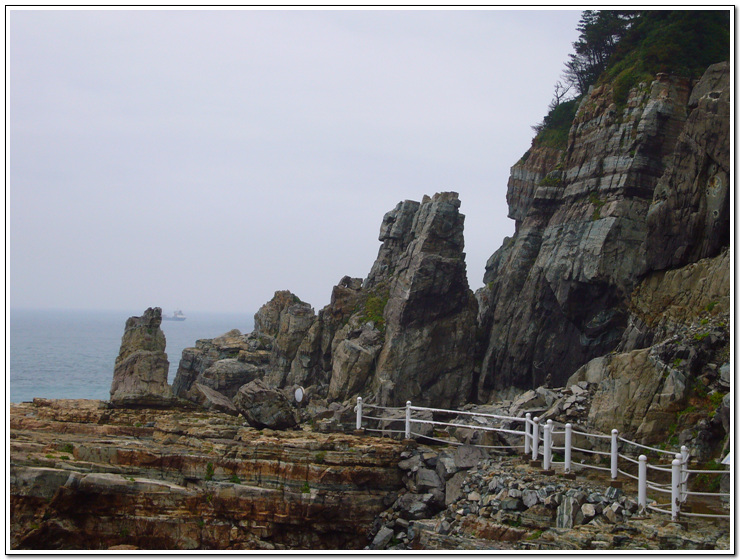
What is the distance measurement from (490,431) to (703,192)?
990cm

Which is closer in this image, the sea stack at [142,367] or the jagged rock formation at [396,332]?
the sea stack at [142,367]

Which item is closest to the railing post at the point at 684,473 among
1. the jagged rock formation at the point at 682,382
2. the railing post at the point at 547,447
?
the jagged rock formation at the point at 682,382

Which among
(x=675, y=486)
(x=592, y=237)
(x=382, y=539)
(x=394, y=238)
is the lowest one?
(x=382, y=539)

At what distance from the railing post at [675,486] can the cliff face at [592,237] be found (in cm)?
1105

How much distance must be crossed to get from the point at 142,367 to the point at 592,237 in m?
17.8

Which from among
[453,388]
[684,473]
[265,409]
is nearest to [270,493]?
[265,409]

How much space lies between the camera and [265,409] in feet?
75.0

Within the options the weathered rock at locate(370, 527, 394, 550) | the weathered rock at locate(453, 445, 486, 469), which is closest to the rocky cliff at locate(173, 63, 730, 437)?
the weathered rock at locate(453, 445, 486, 469)

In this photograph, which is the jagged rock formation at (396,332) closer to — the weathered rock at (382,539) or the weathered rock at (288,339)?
the weathered rock at (288,339)

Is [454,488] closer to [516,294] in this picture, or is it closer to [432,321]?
[432,321]

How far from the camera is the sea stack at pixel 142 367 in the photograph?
25.0 metres

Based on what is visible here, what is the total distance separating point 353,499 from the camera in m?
20.1

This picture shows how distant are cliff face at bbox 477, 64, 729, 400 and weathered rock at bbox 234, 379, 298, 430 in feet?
42.2

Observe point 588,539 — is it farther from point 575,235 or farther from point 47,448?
point 575,235
